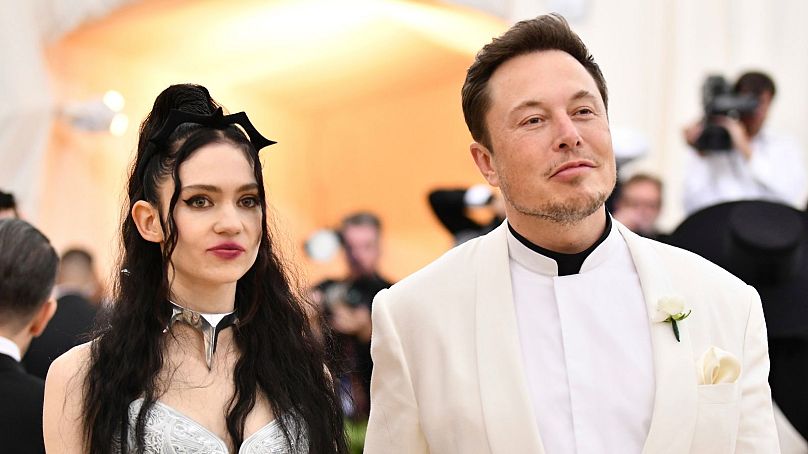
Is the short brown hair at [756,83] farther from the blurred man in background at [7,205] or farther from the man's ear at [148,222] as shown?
the man's ear at [148,222]

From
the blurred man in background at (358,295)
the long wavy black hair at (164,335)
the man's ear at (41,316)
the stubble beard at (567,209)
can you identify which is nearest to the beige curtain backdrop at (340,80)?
the blurred man in background at (358,295)

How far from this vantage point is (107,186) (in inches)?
366

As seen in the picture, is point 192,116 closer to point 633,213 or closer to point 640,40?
point 633,213

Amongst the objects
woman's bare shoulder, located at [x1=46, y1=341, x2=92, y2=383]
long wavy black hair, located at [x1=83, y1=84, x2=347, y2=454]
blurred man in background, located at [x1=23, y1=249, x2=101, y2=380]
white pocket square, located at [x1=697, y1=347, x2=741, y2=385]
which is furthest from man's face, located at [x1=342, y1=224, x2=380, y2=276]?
white pocket square, located at [x1=697, y1=347, x2=741, y2=385]

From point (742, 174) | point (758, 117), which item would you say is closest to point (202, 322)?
point (742, 174)

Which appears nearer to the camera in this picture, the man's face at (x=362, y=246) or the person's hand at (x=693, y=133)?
the person's hand at (x=693, y=133)

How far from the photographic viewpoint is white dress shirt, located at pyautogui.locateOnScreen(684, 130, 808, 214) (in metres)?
6.37

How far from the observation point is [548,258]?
2.72 m

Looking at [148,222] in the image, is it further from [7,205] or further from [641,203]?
[641,203]

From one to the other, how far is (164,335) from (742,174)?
171 inches

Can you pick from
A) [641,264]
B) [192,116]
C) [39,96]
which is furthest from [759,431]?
[39,96]

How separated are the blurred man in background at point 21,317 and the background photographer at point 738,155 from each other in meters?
3.88

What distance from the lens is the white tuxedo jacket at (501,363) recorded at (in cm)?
248

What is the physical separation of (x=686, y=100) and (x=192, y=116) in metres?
6.09
